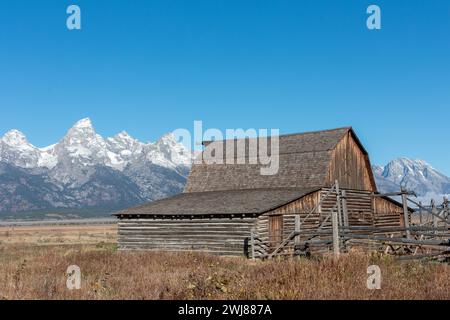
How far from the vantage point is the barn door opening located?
25.1 meters

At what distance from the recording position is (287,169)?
31.6 m

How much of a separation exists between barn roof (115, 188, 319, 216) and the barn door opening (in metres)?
0.95

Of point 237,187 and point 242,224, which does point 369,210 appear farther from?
point 242,224

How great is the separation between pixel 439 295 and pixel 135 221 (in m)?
22.2

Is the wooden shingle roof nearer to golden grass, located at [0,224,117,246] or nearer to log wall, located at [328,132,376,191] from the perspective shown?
log wall, located at [328,132,376,191]

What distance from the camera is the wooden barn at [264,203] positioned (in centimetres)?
2519

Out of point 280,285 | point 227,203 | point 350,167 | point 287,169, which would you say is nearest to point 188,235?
point 227,203

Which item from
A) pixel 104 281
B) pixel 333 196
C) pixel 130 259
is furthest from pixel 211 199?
pixel 104 281

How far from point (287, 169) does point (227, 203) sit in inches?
256

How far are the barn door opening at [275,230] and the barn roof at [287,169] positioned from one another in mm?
4545

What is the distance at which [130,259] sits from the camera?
55.9 ft

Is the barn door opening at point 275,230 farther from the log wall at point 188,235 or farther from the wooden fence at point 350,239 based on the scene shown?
the log wall at point 188,235
